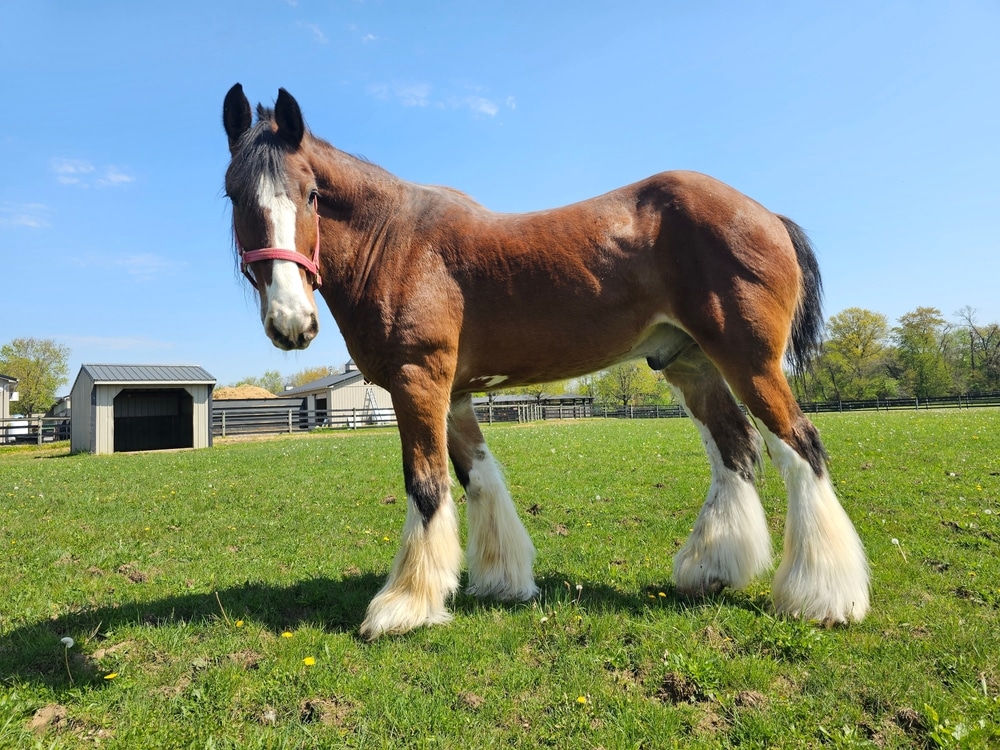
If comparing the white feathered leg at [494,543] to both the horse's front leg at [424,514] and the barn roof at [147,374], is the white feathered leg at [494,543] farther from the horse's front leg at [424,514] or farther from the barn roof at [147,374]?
the barn roof at [147,374]

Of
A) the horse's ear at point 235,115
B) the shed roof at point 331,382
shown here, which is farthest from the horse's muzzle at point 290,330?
the shed roof at point 331,382

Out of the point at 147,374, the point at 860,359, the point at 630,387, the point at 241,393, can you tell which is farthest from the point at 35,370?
the point at 860,359

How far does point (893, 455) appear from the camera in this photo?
34.6 ft

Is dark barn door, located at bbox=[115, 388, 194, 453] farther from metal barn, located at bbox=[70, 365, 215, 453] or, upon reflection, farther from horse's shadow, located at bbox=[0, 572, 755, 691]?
horse's shadow, located at bbox=[0, 572, 755, 691]

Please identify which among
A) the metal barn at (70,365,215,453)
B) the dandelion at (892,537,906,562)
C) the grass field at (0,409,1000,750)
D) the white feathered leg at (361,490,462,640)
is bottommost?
the grass field at (0,409,1000,750)

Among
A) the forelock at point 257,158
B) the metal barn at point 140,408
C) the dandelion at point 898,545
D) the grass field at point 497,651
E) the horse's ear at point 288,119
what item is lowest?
the grass field at point 497,651

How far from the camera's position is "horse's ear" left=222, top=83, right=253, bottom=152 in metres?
3.59

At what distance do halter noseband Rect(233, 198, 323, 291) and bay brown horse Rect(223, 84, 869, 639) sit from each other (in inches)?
0.5

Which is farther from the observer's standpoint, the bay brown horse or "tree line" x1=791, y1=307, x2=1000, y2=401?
"tree line" x1=791, y1=307, x2=1000, y2=401

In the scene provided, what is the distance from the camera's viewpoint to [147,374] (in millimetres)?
25188

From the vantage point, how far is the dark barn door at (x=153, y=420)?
27.7m

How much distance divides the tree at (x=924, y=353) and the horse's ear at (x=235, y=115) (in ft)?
239

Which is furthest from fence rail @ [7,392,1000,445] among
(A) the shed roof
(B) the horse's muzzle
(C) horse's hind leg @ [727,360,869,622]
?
(B) the horse's muzzle

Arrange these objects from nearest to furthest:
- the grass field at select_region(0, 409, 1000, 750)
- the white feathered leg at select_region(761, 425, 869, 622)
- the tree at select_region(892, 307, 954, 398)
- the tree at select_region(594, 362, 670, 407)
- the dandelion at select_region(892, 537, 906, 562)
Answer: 1. the grass field at select_region(0, 409, 1000, 750)
2. the white feathered leg at select_region(761, 425, 869, 622)
3. the dandelion at select_region(892, 537, 906, 562)
4. the tree at select_region(892, 307, 954, 398)
5. the tree at select_region(594, 362, 670, 407)
